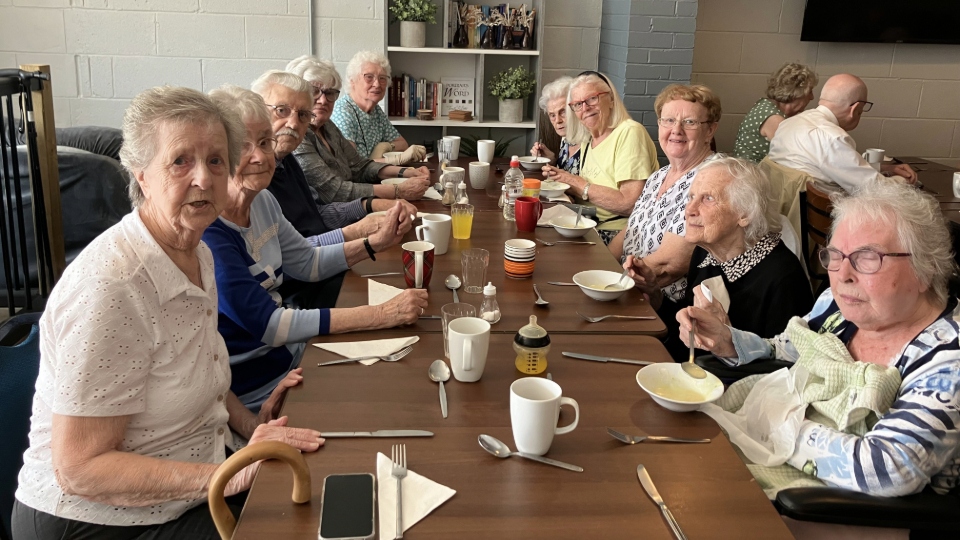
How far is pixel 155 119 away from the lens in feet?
4.58

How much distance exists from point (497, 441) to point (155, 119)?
0.88 metres

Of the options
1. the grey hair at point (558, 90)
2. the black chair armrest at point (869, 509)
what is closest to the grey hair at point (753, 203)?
the black chair armrest at point (869, 509)

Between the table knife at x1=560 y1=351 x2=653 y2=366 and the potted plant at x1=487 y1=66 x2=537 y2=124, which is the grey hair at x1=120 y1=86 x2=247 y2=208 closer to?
the table knife at x1=560 y1=351 x2=653 y2=366

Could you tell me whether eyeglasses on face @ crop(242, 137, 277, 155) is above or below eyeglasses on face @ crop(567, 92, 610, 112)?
below

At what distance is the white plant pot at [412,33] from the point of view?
4.73 meters

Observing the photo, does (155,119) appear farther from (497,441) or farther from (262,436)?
(497,441)

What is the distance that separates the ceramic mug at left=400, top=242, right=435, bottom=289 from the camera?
1993 millimetres

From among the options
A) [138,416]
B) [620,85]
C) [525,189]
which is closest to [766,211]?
[525,189]

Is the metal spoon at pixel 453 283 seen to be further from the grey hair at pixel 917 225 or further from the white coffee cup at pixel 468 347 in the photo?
the grey hair at pixel 917 225

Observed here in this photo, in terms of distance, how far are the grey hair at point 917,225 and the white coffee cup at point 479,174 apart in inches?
84.0

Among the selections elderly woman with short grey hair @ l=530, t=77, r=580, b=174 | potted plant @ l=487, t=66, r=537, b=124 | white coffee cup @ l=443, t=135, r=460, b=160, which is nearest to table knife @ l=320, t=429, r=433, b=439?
white coffee cup @ l=443, t=135, r=460, b=160

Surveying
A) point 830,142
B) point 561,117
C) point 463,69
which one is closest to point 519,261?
point 561,117

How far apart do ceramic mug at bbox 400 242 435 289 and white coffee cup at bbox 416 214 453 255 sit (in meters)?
0.27

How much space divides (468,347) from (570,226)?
4.45 ft
